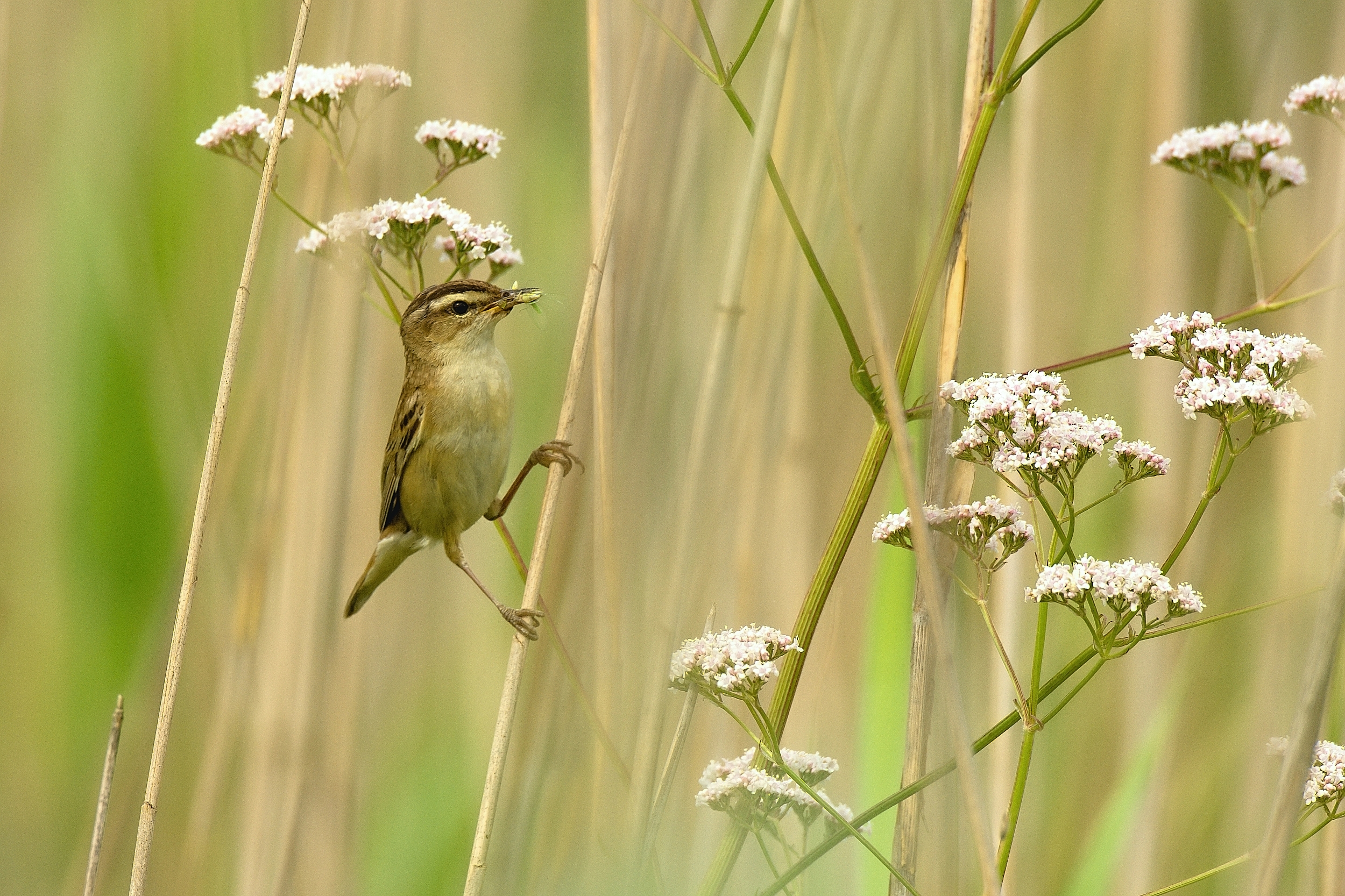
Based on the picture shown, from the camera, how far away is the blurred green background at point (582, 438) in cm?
215

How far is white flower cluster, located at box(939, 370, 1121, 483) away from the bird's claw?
73 cm

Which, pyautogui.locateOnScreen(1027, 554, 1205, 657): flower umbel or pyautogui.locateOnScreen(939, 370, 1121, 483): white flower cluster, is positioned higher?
pyautogui.locateOnScreen(939, 370, 1121, 483): white flower cluster

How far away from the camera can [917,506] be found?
1.36m

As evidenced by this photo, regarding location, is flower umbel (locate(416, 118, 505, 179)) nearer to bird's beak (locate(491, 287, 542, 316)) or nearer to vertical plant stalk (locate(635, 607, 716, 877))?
bird's beak (locate(491, 287, 542, 316))

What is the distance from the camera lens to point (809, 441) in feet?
9.58

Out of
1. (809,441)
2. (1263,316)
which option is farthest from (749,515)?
(1263,316)

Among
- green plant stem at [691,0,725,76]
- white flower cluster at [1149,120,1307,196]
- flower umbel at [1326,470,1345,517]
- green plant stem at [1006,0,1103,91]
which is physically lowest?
flower umbel at [1326,470,1345,517]

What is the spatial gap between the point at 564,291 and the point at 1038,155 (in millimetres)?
1294

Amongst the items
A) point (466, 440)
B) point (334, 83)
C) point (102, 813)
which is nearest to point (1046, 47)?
point (334, 83)

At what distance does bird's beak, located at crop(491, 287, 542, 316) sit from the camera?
2.66 meters

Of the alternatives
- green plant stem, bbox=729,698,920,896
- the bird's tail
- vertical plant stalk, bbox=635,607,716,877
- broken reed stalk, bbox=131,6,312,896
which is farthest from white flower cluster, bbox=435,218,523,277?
green plant stem, bbox=729,698,920,896

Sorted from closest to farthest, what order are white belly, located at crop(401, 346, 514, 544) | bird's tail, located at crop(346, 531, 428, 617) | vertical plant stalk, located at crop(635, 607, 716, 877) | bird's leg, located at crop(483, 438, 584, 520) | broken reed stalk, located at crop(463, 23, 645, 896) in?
vertical plant stalk, located at crop(635, 607, 716, 877) < broken reed stalk, located at crop(463, 23, 645, 896) < bird's leg, located at crop(483, 438, 584, 520) < white belly, located at crop(401, 346, 514, 544) < bird's tail, located at crop(346, 531, 428, 617)

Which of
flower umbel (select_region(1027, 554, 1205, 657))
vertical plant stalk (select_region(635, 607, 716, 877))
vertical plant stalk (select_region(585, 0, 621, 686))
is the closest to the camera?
flower umbel (select_region(1027, 554, 1205, 657))

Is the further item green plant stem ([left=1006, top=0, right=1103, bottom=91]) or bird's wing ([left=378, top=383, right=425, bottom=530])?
bird's wing ([left=378, top=383, right=425, bottom=530])
